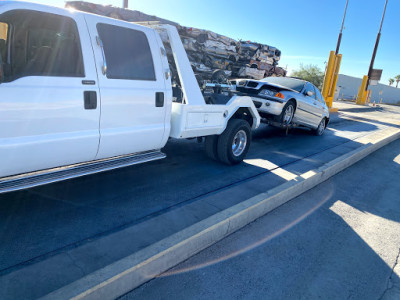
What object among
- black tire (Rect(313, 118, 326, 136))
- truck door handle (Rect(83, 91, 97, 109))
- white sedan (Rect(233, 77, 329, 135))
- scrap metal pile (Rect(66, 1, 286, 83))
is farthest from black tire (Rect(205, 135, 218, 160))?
black tire (Rect(313, 118, 326, 136))

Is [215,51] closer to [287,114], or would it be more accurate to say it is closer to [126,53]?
[287,114]

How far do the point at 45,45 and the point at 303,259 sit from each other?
11.8 ft

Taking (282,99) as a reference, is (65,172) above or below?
below

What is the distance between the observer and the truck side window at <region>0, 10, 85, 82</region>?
3004mm

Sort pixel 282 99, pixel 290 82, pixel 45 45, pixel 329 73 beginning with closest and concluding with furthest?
pixel 45 45 < pixel 282 99 < pixel 290 82 < pixel 329 73

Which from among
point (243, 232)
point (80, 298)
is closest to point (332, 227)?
point (243, 232)

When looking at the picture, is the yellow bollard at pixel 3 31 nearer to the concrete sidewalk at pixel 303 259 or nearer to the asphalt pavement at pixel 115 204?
the asphalt pavement at pixel 115 204

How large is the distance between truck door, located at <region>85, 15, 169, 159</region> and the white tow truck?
1 centimetres

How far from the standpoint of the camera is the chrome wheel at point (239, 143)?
558 centimetres

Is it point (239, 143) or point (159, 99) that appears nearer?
point (159, 99)

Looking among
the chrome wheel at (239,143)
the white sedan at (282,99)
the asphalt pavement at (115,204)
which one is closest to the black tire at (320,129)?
the white sedan at (282,99)

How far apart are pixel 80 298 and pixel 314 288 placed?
6.65 ft

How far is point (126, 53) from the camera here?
3598 mm

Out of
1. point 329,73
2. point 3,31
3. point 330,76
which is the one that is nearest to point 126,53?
point 3,31
